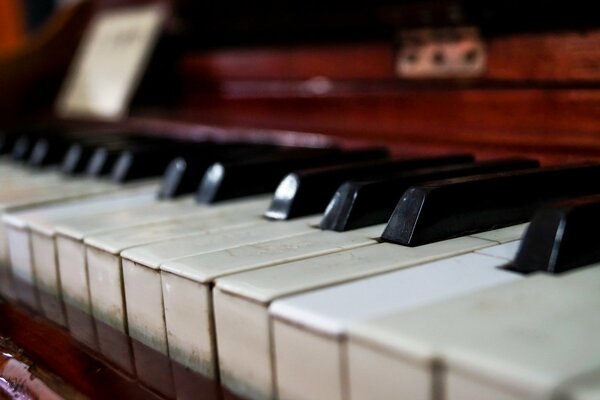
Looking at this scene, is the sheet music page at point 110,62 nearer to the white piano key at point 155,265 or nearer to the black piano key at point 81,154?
the black piano key at point 81,154

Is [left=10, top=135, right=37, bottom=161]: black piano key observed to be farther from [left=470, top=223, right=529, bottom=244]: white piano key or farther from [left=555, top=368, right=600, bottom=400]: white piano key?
[left=555, top=368, right=600, bottom=400]: white piano key

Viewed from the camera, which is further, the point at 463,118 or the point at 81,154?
the point at 81,154

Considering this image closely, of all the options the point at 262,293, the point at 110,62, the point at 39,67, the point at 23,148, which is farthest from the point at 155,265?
the point at 39,67

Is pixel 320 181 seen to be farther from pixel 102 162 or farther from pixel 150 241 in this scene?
pixel 102 162

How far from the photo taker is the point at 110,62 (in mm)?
2025

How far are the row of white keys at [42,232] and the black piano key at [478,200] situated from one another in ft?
1.47

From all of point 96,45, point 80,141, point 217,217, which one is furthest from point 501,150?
point 96,45

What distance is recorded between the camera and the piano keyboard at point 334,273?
0.45 meters

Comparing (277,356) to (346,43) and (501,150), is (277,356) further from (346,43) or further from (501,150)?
(346,43)

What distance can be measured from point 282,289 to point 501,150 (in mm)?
521

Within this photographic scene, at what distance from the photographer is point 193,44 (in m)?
1.88

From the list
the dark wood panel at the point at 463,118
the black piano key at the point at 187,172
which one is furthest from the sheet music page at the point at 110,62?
the black piano key at the point at 187,172

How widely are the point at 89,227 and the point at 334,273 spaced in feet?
1.34

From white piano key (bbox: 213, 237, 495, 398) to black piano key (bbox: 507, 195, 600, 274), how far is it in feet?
0.23
